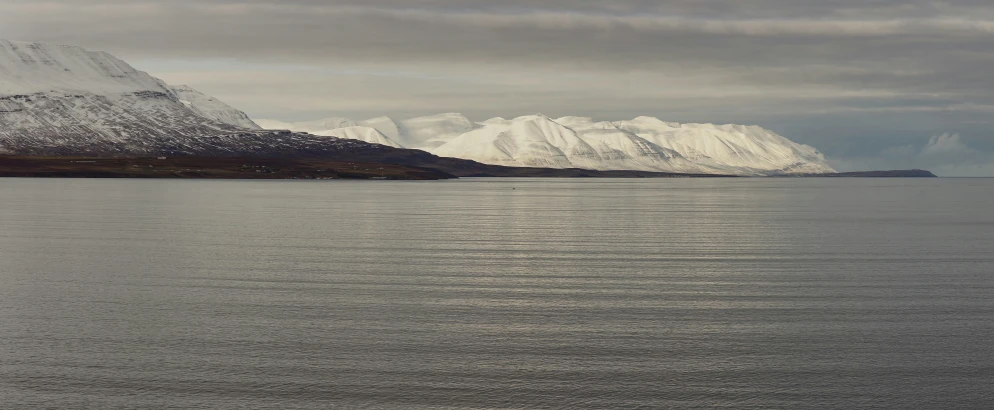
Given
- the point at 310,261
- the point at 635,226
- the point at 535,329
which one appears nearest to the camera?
the point at 535,329

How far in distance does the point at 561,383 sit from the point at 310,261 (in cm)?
3042

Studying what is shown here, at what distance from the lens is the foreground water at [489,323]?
24703 millimetres

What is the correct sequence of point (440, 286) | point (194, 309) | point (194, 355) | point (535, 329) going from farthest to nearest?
point (440, 286) → point (194, 309) → point (535, 329) → point (194, 355)

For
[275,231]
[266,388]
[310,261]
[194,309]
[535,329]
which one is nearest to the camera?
[266,388]

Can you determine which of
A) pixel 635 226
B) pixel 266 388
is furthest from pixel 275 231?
pixel 266 388

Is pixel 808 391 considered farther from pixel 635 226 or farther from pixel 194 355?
pixel 635 226

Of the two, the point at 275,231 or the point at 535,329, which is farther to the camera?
the point at 275,231

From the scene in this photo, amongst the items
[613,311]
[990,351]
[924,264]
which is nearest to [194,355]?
[613,311]

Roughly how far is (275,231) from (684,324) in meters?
48.0

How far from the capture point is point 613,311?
120 feet

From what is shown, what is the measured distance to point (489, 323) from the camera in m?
33.6

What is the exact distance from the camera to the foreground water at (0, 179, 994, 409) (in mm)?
24703

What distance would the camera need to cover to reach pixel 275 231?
247ft

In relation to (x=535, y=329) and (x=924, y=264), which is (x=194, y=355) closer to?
(x=535, y=329)
